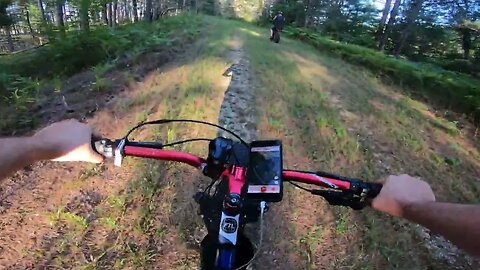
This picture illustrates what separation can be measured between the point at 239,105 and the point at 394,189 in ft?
19.8

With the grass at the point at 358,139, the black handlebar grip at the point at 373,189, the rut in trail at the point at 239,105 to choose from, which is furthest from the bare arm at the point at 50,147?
the rut in trail at the point at 239,105

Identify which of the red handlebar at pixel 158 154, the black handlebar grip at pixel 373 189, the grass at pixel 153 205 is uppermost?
the black handlebar grip at pixel 373 189

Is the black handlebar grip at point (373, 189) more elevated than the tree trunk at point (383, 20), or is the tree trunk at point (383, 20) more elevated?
the black handlebar grip at point (373, 189)

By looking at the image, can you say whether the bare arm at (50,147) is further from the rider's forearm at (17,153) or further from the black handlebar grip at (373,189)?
the black handlebar grip at (373,189)

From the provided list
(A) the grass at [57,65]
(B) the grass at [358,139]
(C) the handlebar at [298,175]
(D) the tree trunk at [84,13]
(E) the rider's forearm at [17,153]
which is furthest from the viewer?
(D) the tree trunk at [84,13]

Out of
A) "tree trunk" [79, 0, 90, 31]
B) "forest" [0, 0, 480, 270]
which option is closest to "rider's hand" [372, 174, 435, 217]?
"forest" [0, 0, 480, 270]

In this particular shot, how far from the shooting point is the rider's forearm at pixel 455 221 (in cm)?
114

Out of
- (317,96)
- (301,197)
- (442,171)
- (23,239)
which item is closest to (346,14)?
(317,96)

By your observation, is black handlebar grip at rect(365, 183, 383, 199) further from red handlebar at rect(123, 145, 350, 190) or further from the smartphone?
the smartphone

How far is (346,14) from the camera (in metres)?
25.6

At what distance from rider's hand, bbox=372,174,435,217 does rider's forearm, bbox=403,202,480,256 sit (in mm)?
79

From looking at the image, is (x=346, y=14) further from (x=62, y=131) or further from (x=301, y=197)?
(x=62, y=131)

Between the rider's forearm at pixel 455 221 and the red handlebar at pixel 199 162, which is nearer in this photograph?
the rider's forearm at pixel 455 221

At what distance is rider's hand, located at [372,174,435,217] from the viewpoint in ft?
5.02
